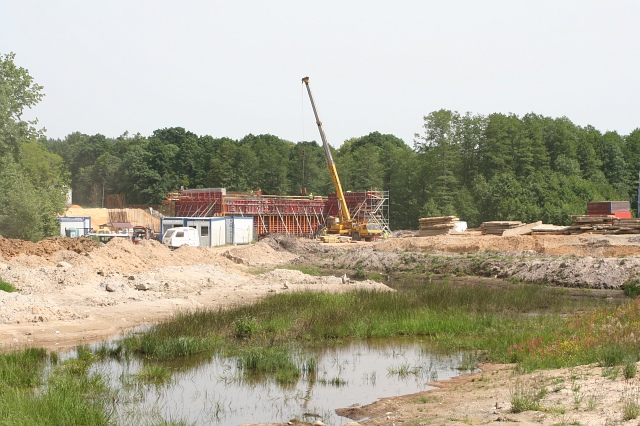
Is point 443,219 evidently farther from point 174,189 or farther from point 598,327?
point 174,189

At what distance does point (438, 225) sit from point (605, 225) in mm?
16266

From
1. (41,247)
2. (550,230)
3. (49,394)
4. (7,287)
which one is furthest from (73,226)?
(49,394)

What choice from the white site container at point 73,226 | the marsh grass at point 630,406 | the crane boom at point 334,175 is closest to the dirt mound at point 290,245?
the crane boom at point 334,175

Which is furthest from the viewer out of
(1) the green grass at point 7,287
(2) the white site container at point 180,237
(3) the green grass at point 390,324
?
(2) the white site container at point 180,237

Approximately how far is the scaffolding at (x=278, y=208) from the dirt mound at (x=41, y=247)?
32696mm

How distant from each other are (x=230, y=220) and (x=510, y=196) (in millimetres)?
30741

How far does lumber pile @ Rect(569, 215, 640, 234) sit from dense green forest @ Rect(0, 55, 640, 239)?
20.4m

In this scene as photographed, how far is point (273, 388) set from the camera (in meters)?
15.5

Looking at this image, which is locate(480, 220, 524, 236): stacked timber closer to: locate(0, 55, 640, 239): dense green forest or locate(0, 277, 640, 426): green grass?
locate(0, 55, 640, 239): dense green forest

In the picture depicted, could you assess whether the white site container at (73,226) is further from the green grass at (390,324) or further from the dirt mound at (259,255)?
the green grass at (390,324)

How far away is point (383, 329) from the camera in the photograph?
862 inches

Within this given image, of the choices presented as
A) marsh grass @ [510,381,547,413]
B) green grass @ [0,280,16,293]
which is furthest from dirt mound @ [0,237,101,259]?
marsh grass @ [510,381,547,413]

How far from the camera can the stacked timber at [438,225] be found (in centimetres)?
6400

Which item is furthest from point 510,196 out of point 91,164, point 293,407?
point 91,164
